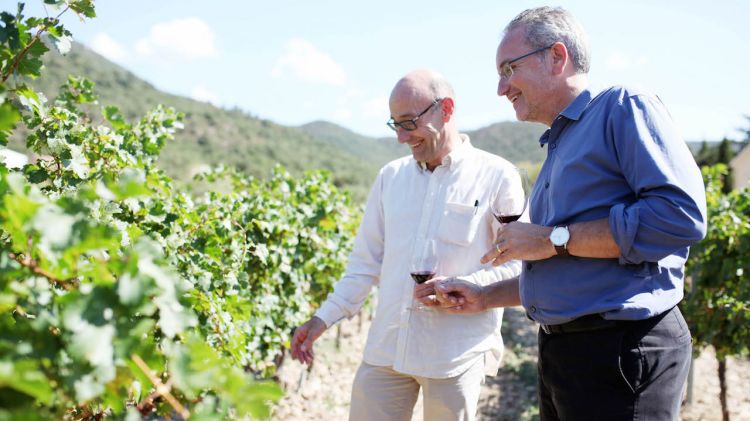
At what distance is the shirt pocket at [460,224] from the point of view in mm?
2611

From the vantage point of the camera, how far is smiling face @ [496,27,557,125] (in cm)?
212

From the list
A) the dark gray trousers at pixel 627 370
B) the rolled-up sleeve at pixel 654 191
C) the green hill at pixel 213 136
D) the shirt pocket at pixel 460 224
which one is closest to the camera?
the rolled-up sleeve at pixel 654 191

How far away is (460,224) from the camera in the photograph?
2.62m

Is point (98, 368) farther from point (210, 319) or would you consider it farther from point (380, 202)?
point (380, 202)

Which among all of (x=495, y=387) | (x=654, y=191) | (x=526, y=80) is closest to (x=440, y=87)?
(x=526, y=80)

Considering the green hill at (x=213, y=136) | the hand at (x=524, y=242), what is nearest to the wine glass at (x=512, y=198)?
the hand at (x=524, y=242)

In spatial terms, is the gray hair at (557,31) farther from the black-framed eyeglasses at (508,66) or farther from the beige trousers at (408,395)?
the beige trousers at (408,395)

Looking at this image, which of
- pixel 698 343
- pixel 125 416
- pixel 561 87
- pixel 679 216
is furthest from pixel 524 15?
pixel 698 343

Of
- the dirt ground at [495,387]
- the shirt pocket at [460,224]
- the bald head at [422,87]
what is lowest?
the dirt ground at [495,387]

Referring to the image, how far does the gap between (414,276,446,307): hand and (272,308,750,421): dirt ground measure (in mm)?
2898

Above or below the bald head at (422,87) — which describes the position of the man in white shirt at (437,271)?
below

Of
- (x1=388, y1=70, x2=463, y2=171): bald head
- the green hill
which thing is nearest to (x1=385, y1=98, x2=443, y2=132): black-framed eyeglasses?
(x1=388, y1=70, x2=463, y2=171): bald head

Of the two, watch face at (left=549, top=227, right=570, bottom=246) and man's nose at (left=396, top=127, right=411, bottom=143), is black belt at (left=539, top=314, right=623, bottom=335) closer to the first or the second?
watch face at (left=549, top=227, right=570, bottom=246)

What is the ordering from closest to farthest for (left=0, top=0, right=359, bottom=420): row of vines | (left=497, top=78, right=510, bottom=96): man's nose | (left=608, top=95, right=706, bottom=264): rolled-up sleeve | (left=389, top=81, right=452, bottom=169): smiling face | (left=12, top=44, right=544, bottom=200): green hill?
(left=0, top=0, right=359, bottom=420): row of vines < (left=608, top=95, right=706, bottom=264): rolled-up sleeve < (left=497, top=78, right=510, bottom=96): man's nose < (left=389, top=81, right=452, bottom=169): smiling face < (left=12, top=44, right=544, bottom=200): green hill
